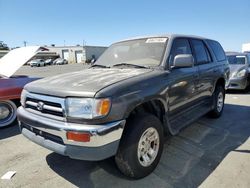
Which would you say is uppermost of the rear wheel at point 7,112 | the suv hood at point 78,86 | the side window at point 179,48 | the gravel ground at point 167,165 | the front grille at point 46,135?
the side window at point 179,48

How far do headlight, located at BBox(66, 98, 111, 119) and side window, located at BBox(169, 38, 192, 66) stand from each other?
1512 millimetres

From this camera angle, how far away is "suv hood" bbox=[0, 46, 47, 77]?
16.2ft

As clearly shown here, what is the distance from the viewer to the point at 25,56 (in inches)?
195

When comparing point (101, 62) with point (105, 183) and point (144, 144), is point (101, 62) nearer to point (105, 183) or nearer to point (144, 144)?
point (144, 144)

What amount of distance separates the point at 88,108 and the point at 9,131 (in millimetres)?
3338

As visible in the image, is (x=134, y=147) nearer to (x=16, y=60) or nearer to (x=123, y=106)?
(x=123, y=106)

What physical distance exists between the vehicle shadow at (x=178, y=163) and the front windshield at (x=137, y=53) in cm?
151

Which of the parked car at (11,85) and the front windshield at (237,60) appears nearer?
the parked car at (11,85)

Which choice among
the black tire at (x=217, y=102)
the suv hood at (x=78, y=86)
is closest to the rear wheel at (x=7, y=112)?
the suv hood at (x=78, y=86)

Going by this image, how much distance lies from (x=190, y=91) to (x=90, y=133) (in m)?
2.27

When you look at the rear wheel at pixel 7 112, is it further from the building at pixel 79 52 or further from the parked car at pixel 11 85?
the building at pixel 79 52

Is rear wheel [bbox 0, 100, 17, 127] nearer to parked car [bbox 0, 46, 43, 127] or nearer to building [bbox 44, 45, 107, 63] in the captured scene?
parked car [bbox 0, 46, 43, 127]

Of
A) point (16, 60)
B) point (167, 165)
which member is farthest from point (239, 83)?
point (16, 60)

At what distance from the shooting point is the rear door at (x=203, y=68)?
4.32m
